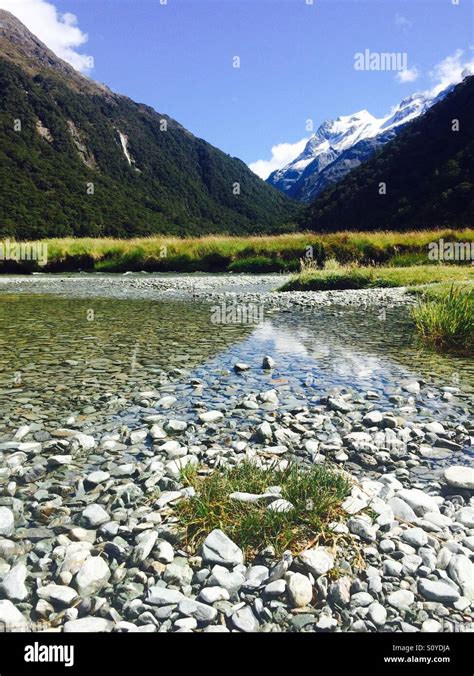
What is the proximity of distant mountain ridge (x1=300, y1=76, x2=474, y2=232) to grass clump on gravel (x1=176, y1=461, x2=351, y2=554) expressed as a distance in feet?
217

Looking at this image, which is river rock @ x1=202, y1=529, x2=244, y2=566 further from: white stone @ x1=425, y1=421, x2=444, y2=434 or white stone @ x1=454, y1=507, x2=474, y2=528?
white stone @ x1=425, y1=421, x2=444, y2=434

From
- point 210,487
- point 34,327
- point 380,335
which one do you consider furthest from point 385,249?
point 210,487

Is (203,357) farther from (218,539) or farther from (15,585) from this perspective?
(15,585)

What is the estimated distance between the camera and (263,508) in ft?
11.6

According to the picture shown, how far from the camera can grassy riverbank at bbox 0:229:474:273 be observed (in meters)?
34.2

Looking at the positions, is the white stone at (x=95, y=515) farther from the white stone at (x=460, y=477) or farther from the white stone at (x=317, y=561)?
the white stone at (x=460, y=477)

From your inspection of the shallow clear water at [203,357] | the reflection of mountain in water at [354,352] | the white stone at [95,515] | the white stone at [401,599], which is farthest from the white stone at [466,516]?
the reflection of mountain in water at [354,352]

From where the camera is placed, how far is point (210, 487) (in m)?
3.72

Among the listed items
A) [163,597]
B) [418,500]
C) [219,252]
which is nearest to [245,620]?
[163,597]

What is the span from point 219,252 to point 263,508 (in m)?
35.9

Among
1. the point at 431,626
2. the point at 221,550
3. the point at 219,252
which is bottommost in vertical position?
the point at 431,626

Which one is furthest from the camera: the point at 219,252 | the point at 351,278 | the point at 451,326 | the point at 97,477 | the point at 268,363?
the point at 219,252

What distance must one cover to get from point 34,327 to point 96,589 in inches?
447
